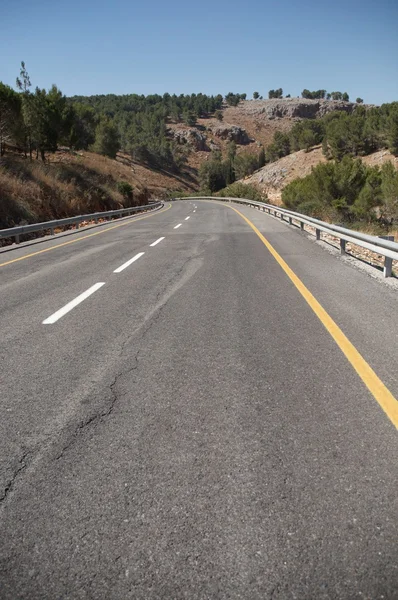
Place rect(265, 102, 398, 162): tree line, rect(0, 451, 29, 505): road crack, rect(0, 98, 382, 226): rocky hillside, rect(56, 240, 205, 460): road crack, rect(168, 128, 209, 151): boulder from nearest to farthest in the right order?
rect(0, 451, 29, 505): road crack < rect(56, 240, 205, 460): road crack < rect(0, 98, 382, 226): rocky hillside < rect(265, 102, 398, 162): tree line < rect(168, 128, 209, 151): boulder

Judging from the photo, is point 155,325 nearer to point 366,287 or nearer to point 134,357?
point 134,357

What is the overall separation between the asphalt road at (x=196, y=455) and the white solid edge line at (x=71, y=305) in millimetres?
49

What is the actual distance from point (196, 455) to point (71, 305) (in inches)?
174

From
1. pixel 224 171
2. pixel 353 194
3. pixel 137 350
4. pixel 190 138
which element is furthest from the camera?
pixel 190 138

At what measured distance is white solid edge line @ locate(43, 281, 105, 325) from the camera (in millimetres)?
5849

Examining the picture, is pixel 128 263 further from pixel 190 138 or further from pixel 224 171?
pixel 190 138

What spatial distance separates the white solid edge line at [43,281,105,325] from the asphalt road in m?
0.05

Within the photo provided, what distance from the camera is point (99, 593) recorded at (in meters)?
1.84

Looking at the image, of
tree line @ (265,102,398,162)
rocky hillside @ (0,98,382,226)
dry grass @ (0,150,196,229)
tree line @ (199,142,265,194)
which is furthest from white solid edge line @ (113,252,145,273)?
tree line @ (199,142,265,194)

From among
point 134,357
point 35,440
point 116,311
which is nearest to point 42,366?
point 134,357

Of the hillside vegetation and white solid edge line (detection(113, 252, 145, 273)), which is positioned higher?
the hillside vegetation

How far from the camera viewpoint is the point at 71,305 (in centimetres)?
657

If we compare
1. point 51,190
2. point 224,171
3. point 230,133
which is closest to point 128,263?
point 51,190

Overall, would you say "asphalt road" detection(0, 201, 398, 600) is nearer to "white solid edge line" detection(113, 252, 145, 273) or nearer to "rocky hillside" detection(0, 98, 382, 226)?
"white solid edge line" detection(113, 252, 145, 273)
